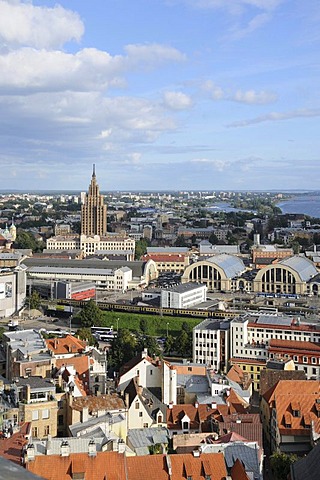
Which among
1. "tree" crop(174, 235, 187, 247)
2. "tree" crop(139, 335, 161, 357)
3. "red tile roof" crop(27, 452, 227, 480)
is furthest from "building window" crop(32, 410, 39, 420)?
"tree" crop(174, 235, 187, 247)

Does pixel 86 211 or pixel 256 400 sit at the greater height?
pixel 86 211

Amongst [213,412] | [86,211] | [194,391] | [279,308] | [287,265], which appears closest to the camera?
[213,412]

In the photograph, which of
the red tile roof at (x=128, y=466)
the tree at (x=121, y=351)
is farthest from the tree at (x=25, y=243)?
the red tile roof at (x=128, y=466)

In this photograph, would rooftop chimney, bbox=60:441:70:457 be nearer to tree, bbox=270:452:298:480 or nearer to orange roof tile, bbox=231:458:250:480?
orange roof tile, bbox=231:458:250:480

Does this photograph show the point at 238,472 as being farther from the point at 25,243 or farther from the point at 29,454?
the point at 25,243

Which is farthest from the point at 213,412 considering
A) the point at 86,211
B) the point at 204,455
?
the point at 86,211

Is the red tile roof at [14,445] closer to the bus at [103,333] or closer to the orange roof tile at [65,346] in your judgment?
the orange roof tile at [65,346]

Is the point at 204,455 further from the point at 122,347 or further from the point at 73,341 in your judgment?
the point at 122,347
